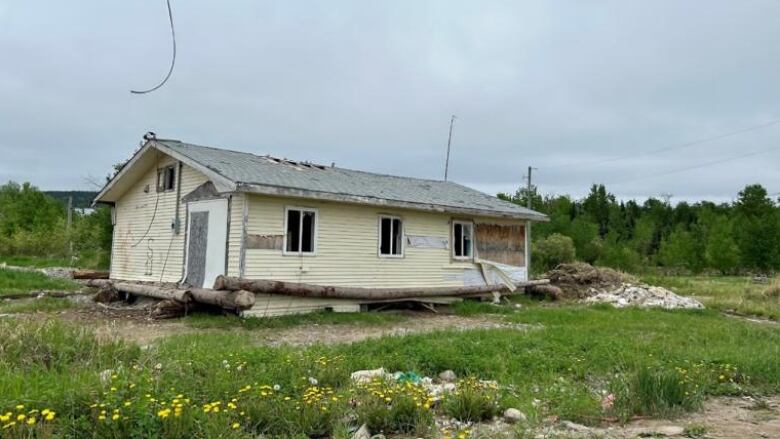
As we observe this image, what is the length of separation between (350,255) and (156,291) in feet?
15.8

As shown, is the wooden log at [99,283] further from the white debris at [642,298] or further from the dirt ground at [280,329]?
the white debris at [642,298]

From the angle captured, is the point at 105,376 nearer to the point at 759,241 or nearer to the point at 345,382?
the point at 345,382

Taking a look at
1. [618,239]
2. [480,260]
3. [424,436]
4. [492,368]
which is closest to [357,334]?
[492,368]

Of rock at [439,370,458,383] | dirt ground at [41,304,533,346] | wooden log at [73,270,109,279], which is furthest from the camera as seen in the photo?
wooden log at [73,270,109,279]

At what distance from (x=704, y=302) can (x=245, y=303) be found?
15.4 m

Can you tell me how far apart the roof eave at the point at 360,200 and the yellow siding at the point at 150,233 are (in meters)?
2.58

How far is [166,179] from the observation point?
1589cm

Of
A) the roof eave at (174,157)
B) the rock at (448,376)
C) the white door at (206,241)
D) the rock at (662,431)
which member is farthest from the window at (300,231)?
the rock at (662,431)

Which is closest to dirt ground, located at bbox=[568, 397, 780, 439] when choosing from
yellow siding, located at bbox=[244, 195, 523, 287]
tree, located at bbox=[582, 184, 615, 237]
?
yellow siding, located at bbox=[244, 195, 523, 287]

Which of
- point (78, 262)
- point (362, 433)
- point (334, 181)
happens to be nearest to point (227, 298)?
Result: point (334, 181)

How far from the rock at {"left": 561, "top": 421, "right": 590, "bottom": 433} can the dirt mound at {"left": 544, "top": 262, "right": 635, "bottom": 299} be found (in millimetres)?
15880

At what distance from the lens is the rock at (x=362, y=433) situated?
4.49 meters

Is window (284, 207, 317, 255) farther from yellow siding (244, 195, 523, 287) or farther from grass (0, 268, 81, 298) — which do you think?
grass (0, 268, 81, 298)

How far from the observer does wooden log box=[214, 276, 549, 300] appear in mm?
12166
